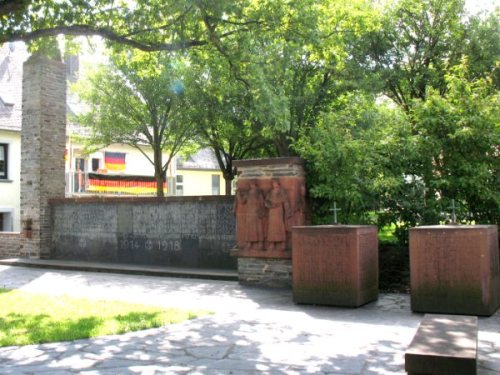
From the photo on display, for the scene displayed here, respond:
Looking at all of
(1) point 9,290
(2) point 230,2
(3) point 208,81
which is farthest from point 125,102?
(2) point 230,2

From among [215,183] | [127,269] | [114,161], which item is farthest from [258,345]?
[215,183]

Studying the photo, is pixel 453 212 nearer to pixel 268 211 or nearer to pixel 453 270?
pixel 453 270

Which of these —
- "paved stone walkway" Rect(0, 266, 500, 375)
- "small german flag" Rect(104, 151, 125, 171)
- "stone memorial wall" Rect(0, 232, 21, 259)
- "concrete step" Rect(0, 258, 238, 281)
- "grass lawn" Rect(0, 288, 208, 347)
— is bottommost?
"paved stone walkway" Rect(0, 266, 500, 375)

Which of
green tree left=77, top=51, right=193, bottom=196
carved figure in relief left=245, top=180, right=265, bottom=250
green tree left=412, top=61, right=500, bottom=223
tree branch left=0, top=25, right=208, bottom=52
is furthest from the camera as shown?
green tree left=77, top=51, right=193, bottom=196

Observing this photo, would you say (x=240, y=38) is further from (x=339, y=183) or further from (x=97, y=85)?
(x=97, y=85)

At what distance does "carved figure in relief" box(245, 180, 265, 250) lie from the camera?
36.5 feet

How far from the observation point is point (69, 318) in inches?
312

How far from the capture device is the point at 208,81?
22031 mm

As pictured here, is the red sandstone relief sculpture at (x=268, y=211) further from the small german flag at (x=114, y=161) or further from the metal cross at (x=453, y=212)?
the small german flag at (x=114, y=161)

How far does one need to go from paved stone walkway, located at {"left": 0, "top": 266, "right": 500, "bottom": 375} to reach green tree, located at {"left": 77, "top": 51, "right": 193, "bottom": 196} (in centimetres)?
1451

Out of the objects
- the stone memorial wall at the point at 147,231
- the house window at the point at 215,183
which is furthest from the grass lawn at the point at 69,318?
the house window at the point at 215,183

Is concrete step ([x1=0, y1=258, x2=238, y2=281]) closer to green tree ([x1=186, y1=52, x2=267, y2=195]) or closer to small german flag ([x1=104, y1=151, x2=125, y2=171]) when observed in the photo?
green tree ([x1=186, y1=52, x2=267, y2=195])

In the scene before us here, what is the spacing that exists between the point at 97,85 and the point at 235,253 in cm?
1485

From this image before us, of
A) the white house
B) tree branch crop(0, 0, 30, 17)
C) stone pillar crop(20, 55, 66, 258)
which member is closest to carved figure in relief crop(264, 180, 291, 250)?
tree branch crop(0, 0, 30, 17)
